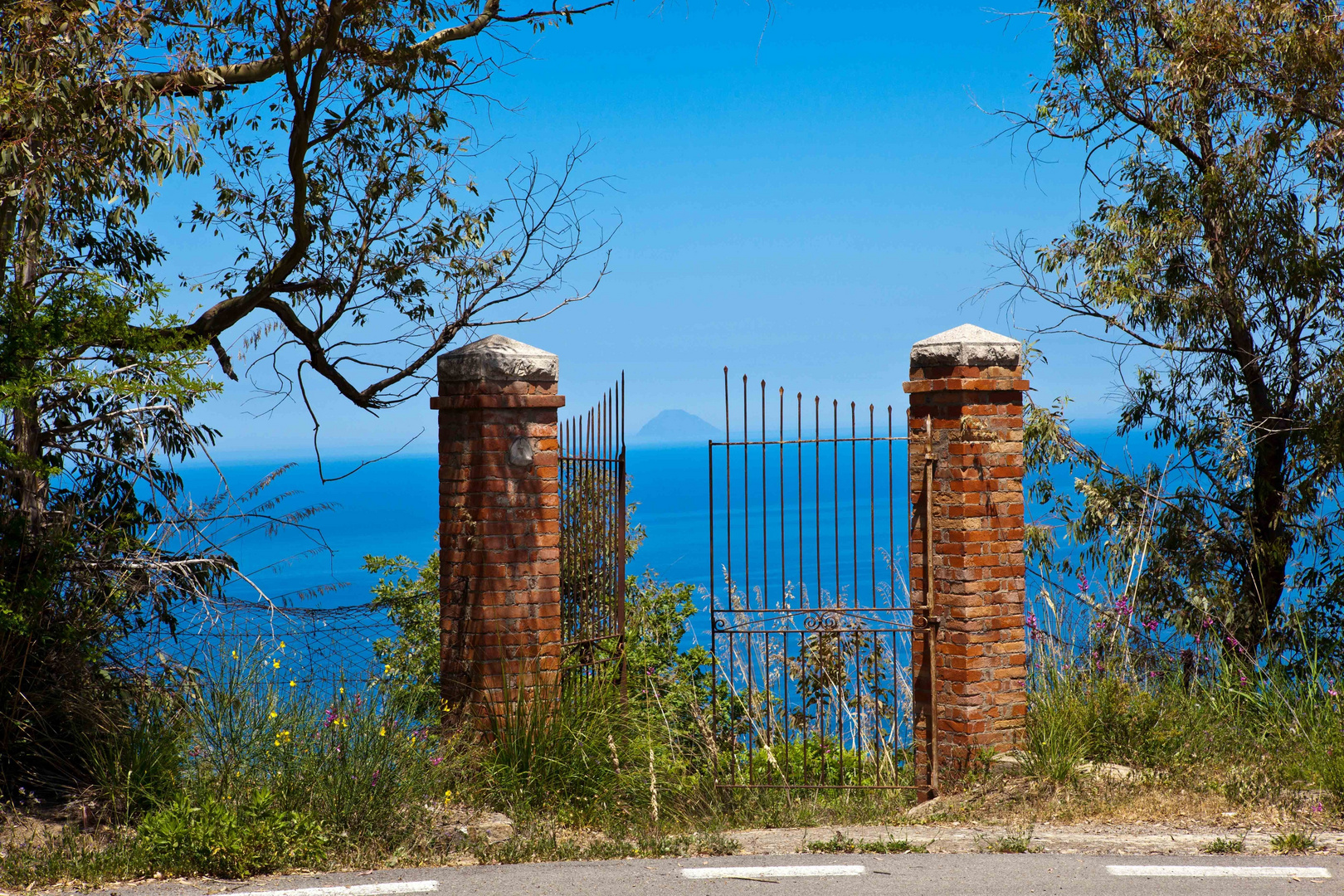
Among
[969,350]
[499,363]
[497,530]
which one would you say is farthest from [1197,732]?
[499,363]

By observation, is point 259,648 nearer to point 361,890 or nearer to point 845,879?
point 361,890

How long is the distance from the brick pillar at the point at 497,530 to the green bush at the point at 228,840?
4.33 feet

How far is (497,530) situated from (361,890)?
2.37 meters

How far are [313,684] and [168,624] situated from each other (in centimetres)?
157

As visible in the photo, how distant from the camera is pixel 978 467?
665 centimetres

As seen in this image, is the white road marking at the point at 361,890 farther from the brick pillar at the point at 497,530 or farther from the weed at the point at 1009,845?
the weed at the point at 1009,845

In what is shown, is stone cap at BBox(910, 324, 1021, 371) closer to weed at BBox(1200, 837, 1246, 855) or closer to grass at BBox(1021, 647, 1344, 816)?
grass at BBox(1021, 647, 1344, 816)

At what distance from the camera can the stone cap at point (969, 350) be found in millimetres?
6641

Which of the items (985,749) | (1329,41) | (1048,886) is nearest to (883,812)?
(985,749)

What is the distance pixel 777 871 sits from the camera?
5191mm

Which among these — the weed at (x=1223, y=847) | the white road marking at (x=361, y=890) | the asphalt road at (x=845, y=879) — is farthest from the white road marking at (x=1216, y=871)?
the white road marking at (x=361, y=890)

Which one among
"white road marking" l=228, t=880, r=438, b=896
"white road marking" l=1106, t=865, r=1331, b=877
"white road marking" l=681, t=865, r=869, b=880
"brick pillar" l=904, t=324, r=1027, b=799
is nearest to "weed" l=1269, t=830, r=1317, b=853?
"white road marking" l=1106, t=865, r=1331, b=877

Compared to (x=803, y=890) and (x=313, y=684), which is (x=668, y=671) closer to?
(x=313, y=684)

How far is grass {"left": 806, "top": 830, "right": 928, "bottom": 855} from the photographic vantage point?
215 inches
